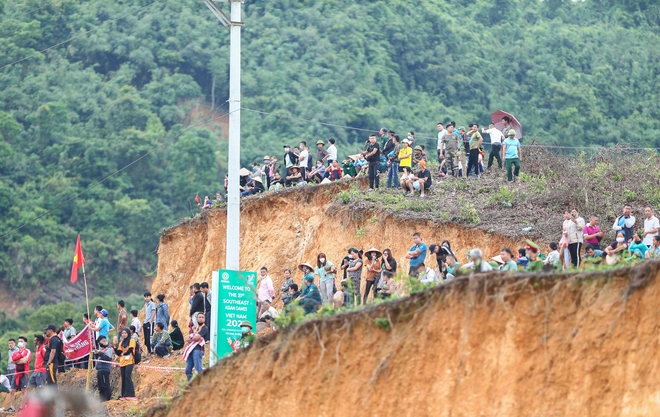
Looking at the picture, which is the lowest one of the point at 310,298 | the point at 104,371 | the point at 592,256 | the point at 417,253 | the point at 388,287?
the point at 104,371

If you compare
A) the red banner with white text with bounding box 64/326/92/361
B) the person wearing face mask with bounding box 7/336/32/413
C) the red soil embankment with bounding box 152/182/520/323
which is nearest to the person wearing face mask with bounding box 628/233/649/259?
the red soil embankment with bounding box 152/182/520/323

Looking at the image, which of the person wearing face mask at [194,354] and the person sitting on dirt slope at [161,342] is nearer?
the person wearing face mask at [194,354]

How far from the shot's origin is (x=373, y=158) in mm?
26375

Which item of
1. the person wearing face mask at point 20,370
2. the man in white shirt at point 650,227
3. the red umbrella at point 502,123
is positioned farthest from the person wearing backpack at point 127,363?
the red umbrella at point 502,123

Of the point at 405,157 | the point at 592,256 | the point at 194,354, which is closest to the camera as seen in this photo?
the point at 592,256

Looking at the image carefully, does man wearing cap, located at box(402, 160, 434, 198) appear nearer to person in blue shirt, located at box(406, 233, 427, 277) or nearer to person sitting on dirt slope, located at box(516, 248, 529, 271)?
person in blue shirt, located at box(406, 233, 427, 277)

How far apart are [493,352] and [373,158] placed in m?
13.9

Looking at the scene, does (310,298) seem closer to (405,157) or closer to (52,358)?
(52,358)

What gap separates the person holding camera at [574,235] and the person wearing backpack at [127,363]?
8063 mm

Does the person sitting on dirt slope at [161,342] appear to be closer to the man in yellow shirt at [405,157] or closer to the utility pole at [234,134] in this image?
the utility pole at [234,134]

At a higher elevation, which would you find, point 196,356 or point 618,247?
point 618,247

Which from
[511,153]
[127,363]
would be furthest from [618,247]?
[127,363]

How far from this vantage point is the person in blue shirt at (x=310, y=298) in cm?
1864

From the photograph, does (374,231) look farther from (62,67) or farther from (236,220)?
(62,67)
